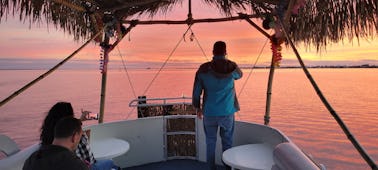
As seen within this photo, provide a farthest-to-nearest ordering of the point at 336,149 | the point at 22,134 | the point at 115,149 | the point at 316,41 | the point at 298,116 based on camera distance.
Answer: the point at 298,116, the point at 22,134, the point at 336,149, the point at 316,41, the point at 115,149

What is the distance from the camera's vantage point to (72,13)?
5.46 meters

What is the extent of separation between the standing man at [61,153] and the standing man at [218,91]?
202cm

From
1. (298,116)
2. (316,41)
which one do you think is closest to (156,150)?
(316,41)

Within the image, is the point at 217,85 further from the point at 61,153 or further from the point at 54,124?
the point at 61,153

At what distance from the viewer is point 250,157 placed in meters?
3.70

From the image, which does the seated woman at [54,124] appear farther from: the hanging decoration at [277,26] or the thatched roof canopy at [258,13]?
the hanging decoration at [277,26]

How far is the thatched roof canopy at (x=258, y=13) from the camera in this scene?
14.0 feet

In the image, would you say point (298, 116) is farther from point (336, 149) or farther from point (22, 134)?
point (22, 134)

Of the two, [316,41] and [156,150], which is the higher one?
[316,41]

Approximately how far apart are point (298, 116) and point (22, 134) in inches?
621

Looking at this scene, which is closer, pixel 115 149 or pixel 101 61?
pixel 115 149

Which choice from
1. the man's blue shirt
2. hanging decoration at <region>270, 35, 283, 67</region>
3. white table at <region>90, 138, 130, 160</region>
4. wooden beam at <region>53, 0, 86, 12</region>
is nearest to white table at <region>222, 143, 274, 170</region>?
the man's blue shirt

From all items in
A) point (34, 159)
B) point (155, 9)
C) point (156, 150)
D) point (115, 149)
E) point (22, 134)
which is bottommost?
point (22, 134)

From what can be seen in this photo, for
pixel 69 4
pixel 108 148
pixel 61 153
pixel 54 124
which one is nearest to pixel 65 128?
pixel 61 153
